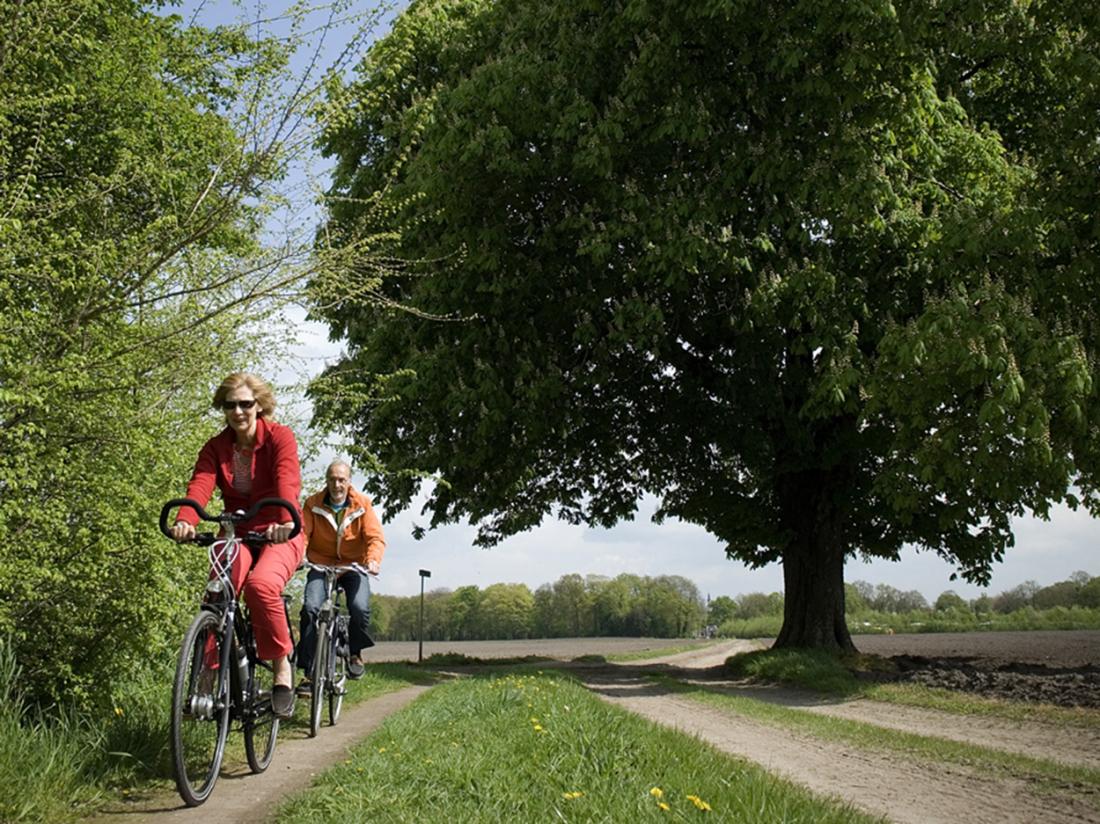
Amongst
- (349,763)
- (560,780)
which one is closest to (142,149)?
(349,763)

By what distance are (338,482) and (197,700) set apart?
3415 mm

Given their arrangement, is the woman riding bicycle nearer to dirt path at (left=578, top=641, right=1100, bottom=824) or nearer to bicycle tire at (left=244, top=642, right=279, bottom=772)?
bicycle tire at (left=244, top=642, right=279, bottom=772)

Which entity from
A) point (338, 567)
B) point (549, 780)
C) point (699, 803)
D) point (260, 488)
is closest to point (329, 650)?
point (338, 567)

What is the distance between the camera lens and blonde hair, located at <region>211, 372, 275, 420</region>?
560 cm

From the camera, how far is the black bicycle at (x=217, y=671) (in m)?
5.04

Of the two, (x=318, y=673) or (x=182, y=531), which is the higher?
(x=182, y=531)

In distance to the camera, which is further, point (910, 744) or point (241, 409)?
point (910, 744)

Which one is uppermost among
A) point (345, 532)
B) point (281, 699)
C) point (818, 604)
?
point (345, 532)

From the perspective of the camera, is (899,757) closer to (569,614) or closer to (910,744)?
(910,744)

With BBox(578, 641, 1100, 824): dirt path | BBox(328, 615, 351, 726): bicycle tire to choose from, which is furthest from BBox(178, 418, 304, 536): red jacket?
BBox(578, 641, 1100, 824): dirt path

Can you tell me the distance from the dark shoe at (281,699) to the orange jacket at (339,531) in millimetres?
2612

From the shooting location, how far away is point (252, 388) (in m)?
5.71

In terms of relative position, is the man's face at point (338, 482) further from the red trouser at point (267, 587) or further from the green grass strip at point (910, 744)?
the green grass strip at point (910, 744)

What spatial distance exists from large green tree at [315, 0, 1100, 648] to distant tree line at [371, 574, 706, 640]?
2619 inches
